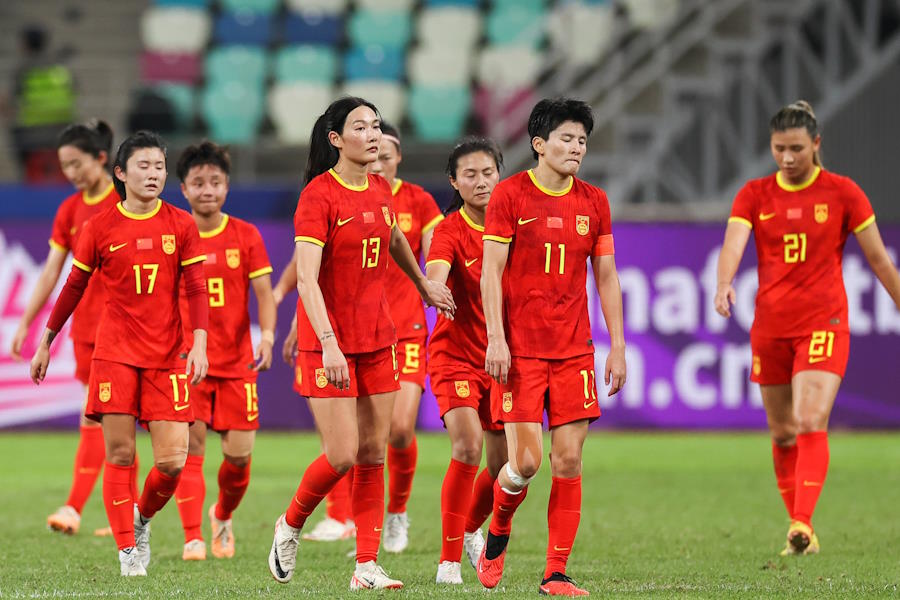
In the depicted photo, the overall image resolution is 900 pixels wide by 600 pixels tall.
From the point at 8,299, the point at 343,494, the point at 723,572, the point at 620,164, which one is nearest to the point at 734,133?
the point at 620,164

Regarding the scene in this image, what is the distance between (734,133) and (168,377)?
522 inches

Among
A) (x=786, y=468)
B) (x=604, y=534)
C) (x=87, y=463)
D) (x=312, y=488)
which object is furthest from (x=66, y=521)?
(x=786, y=468)

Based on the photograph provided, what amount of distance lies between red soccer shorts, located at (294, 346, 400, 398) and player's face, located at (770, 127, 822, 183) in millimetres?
2881

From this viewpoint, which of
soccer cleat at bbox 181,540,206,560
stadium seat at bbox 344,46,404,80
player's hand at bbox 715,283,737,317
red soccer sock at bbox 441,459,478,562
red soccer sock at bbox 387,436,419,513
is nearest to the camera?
red soccer sock at bbox 441,459,478,562

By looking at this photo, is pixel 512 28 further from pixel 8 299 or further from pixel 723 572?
pixel 723 572

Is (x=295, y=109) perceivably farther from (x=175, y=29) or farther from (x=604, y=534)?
(x=604, y=534)

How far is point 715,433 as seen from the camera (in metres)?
16.1

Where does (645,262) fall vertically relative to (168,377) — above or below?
above

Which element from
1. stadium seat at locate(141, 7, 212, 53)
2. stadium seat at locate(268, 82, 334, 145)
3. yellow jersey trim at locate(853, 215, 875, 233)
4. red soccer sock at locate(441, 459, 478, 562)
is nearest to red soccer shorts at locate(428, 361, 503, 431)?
red soccer sock at locate(441, 459, 478, 562)

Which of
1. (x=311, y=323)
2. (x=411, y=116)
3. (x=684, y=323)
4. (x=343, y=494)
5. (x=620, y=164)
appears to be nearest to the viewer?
(x=311, y=323)

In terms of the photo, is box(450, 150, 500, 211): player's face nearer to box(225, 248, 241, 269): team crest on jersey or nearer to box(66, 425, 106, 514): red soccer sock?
box(225, 248, 241, 269): team crest on jersey

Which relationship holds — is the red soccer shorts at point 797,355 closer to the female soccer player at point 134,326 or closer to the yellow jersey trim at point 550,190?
the yellow jersey trim at point 550,190

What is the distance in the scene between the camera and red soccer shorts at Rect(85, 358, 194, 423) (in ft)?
25.5

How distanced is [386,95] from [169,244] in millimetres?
12810
